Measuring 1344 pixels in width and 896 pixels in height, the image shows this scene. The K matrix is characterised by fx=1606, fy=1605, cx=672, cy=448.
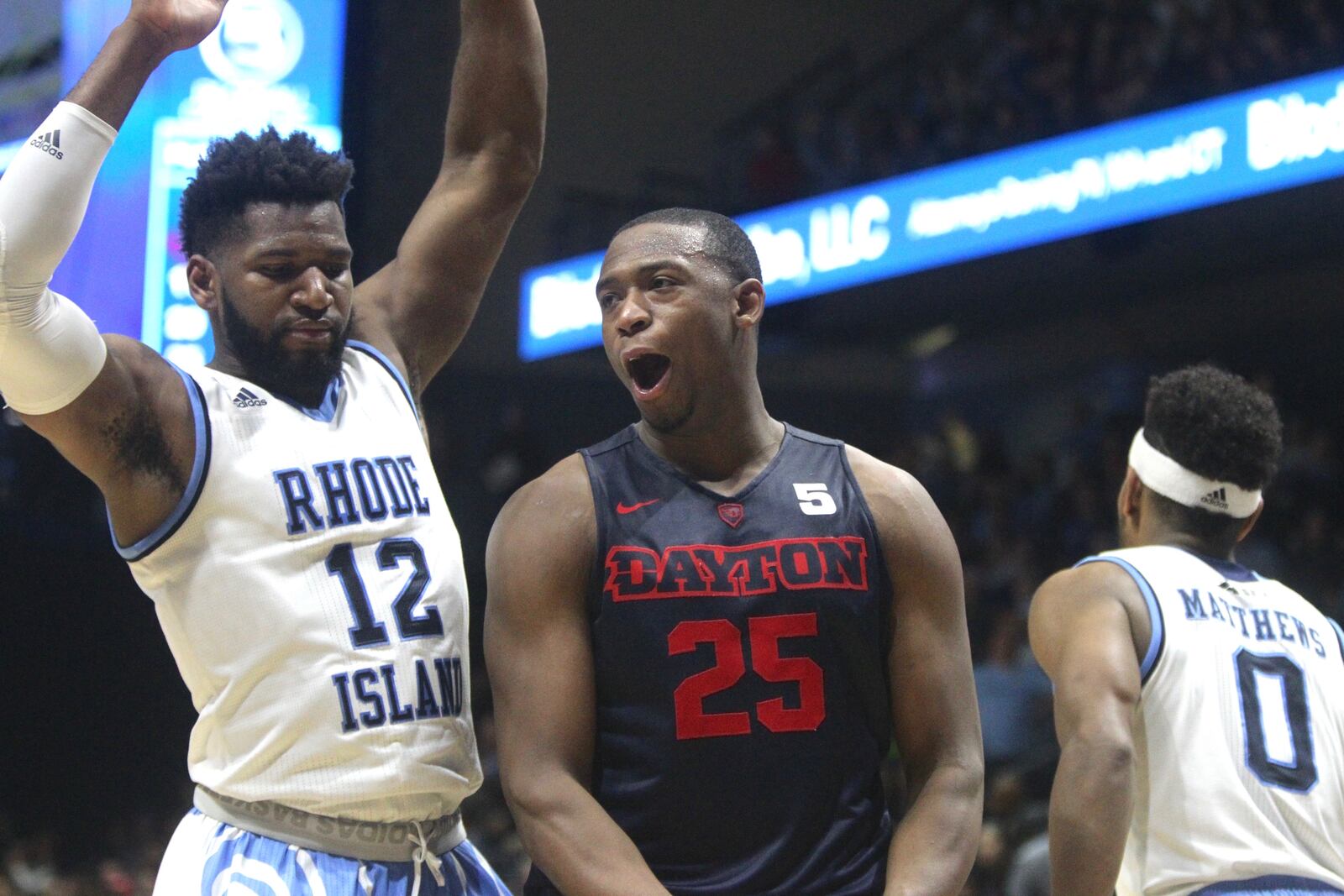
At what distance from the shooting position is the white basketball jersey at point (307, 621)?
275 centimetres

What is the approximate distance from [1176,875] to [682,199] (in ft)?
42.0

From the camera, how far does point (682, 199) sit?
15484 mm

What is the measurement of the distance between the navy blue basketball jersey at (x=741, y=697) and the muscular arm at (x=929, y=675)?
42 mm

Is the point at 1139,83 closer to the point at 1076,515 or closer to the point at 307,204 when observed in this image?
the point at 1076,515

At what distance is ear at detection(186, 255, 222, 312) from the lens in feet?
9.93

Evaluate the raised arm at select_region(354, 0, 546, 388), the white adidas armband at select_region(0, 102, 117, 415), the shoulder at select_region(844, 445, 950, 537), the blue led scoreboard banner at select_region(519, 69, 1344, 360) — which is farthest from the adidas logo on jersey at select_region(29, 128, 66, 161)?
the blue led scoreboard banner at select_region(519, 69, 1344, 360)

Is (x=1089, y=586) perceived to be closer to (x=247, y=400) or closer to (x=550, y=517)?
(x=550, y=517)

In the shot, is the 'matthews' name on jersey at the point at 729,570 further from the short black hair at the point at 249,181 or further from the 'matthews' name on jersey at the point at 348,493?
the short black hair at the point at 249,181

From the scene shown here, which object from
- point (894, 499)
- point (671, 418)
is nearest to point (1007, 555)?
point (894, 499)

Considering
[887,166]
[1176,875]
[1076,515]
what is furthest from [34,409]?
[887,166]

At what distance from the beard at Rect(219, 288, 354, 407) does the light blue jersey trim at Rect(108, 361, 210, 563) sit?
0.58ft

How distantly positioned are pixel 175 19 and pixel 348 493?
2.87 ft

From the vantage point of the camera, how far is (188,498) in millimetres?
2787

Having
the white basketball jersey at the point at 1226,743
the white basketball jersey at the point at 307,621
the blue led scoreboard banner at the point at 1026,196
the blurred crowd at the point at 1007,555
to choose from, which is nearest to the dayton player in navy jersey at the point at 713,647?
the white basketball jersey at the point at 307,621
